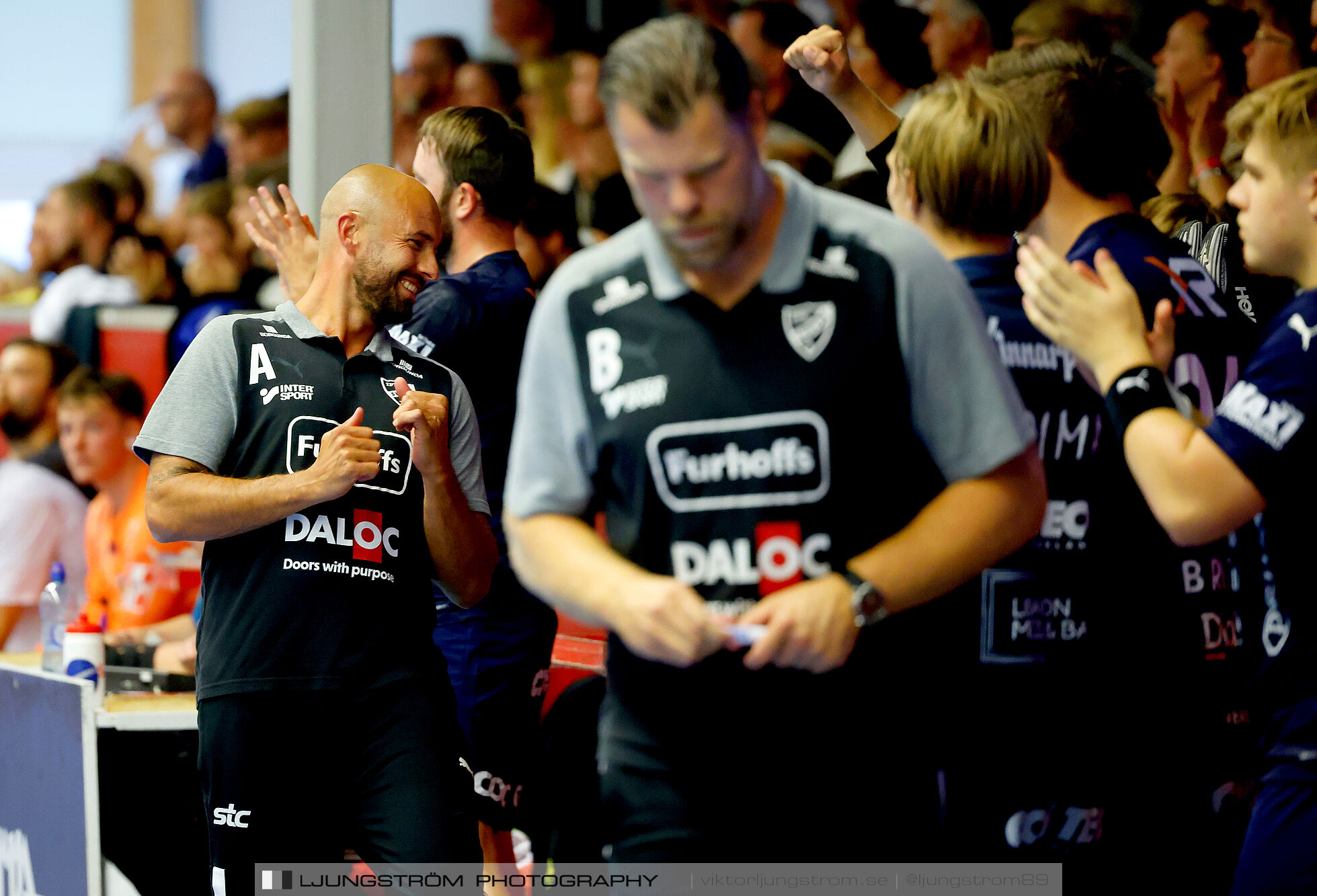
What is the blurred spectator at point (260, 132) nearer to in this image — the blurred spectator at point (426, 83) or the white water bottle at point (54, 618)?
the blurred spectator at point (426, 83)

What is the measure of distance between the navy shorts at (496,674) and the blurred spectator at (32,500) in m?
2.67

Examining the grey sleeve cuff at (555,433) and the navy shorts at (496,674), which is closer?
the grey sleeve cuff at (555,433)

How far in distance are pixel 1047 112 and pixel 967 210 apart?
1.37ft

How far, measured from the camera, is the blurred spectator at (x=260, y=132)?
27.9 feet

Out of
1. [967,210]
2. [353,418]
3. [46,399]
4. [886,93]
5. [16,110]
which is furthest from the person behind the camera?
[16,110]

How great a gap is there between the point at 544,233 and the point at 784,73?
160 centimetres

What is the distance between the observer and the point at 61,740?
412cm

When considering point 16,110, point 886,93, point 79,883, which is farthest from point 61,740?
point 16,110

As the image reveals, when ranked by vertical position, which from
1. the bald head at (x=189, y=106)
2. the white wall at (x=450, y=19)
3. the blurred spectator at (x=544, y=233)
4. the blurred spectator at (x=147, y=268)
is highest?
the white wall at (x=450, y=19)

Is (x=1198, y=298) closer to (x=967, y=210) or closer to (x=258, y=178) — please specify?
(x=967, y=210)

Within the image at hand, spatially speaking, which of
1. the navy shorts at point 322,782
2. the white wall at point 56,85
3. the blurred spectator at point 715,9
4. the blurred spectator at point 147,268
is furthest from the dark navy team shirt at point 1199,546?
the white wall at point 56,85

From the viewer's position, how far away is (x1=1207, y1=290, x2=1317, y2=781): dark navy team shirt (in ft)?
7.64

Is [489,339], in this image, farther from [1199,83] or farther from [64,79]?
[64,79]

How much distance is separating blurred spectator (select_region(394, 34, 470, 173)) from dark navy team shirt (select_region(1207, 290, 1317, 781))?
650 cm
